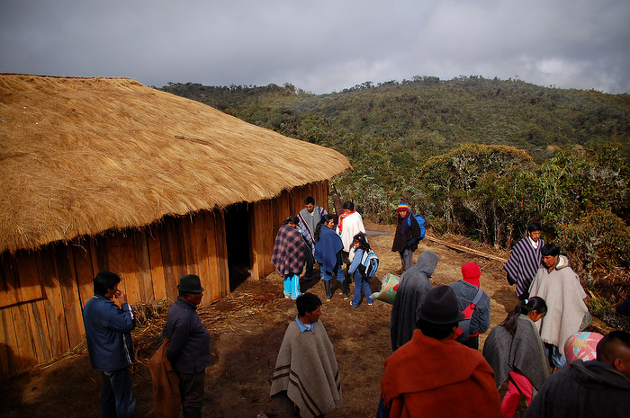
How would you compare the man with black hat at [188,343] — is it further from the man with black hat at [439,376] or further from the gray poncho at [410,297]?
the gray poncho at [410,297]

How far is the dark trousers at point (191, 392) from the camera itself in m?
3.15

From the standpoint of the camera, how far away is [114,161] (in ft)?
18.7

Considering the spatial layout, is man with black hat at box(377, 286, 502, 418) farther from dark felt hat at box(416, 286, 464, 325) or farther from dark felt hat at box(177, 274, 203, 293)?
dark felt hat at box(177, 274, 203, 293)

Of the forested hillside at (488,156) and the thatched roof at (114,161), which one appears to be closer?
the thatched roof at (114,161)

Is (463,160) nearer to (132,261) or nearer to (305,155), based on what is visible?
(305,155)

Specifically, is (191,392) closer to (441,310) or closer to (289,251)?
(441,310)

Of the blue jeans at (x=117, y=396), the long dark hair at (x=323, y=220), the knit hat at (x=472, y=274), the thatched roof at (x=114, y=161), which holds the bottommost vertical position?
the blue jeans at (x=117, y=396)

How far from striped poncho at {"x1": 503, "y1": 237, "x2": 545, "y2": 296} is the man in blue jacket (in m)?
4.67

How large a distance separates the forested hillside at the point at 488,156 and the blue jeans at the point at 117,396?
800cm

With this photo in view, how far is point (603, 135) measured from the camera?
30.5 meters

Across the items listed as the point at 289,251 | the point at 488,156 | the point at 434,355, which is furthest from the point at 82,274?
the point at 488,156

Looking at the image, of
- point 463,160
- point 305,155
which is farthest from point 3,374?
point 463,160

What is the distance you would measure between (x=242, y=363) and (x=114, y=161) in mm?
3726

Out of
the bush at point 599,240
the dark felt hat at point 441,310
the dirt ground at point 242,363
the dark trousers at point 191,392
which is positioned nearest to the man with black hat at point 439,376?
the dark felt hat at point 441,310
